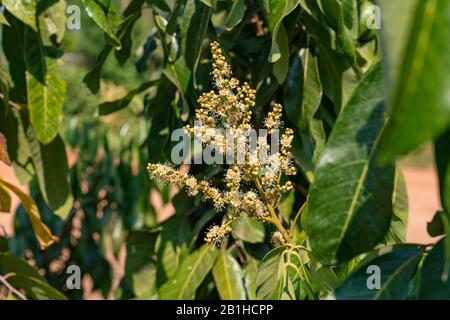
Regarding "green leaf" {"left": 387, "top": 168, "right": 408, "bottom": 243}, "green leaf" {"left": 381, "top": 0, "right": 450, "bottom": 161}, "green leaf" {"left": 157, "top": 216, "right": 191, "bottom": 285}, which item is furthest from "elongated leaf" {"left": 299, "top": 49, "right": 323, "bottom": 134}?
"green leaf" {"left": 381, "top": 0, "right": 450, "bottom": 161}

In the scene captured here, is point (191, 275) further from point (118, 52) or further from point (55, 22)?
point (55, 22)

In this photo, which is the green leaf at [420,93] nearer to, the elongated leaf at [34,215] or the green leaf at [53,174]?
the elongated leaf at [34,215]

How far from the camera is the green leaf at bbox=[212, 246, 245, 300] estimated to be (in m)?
1.50

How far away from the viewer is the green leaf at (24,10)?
1.34m

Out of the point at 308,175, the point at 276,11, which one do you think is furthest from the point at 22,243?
the point at 276,11

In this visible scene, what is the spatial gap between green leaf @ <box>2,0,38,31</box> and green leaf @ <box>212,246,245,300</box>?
583 millimetres

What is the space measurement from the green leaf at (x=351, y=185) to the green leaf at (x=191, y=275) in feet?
2.78

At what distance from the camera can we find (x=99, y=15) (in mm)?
1251

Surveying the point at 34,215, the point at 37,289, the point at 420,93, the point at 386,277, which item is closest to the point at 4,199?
the point at 34,215

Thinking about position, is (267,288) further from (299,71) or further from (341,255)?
(299,71)

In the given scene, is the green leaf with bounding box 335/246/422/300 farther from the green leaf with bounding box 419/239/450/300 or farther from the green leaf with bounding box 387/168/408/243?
the green leaf with bounding box 387/168/408/243

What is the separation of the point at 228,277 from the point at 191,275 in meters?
0.07

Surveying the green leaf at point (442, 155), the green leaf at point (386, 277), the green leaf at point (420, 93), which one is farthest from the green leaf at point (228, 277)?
the green leaf at point (420, 93)

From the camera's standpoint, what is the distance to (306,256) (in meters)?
0.93
